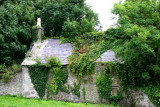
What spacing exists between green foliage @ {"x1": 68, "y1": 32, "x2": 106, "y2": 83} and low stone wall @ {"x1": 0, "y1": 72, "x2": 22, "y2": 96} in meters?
5.07

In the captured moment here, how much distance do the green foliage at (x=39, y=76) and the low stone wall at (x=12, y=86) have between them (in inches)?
61.8

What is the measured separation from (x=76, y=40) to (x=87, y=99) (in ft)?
22.0

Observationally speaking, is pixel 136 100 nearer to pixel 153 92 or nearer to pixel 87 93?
pixel 153 92

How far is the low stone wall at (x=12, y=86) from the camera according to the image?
15602mm

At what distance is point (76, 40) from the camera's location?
18484 millimetres

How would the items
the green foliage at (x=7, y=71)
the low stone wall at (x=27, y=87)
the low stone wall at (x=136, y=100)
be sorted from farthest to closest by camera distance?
the green foliage at (x=7, y=71) < the low stone wall at (x=27, y=87) < the low stone wall at (x=136, y=100)

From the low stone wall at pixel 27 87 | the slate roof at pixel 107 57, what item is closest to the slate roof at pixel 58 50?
the low stone wall at pixel 27 87

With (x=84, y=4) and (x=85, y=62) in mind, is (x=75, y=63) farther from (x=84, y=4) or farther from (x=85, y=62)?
(x=84, y=4)

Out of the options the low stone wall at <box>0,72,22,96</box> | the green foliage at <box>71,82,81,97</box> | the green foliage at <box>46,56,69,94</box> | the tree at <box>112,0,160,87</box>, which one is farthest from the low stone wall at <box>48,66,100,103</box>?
the low stone wall at <box>0,72,22,96</box>

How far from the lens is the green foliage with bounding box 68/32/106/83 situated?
14.9 m

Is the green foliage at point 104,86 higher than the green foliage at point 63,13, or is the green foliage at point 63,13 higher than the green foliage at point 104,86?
the green foliage at point 63,13

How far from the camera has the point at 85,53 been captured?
52.4ft

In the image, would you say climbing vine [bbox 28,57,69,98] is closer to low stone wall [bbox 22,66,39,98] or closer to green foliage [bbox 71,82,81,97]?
low stone wall [bbox 22,66,39,98]

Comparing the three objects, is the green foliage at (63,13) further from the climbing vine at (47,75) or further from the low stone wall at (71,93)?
the low stone wall at (71,93)
